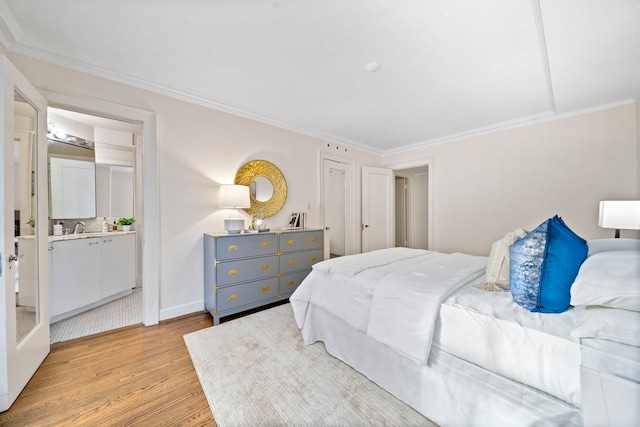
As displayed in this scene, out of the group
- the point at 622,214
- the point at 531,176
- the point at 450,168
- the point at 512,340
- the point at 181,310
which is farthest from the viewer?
the point at 450,168

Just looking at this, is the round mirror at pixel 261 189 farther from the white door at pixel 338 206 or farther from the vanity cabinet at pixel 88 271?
the vanity cabinet at pixel 88 271

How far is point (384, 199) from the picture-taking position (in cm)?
498

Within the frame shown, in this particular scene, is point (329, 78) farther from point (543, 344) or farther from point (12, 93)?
point (543, 344)

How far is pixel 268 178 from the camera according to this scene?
3432 mm

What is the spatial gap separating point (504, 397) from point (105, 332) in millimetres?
3245

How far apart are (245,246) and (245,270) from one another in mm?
269

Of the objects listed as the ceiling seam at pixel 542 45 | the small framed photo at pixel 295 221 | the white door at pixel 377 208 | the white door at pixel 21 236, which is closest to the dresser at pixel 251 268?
the small framed photo at pixel 295 221

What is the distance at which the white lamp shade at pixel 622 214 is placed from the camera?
2092mm

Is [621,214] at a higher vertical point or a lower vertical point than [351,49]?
lower

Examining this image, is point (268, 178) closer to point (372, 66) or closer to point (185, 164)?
point (185, 164)

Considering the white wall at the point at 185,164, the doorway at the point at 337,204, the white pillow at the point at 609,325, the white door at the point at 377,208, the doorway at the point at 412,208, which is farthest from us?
the doorway at the point at 412,208

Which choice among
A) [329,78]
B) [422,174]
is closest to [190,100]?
[329,78]

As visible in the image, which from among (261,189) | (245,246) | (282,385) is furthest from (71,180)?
(282,385)

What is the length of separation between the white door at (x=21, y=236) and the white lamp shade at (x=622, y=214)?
15.0ft
